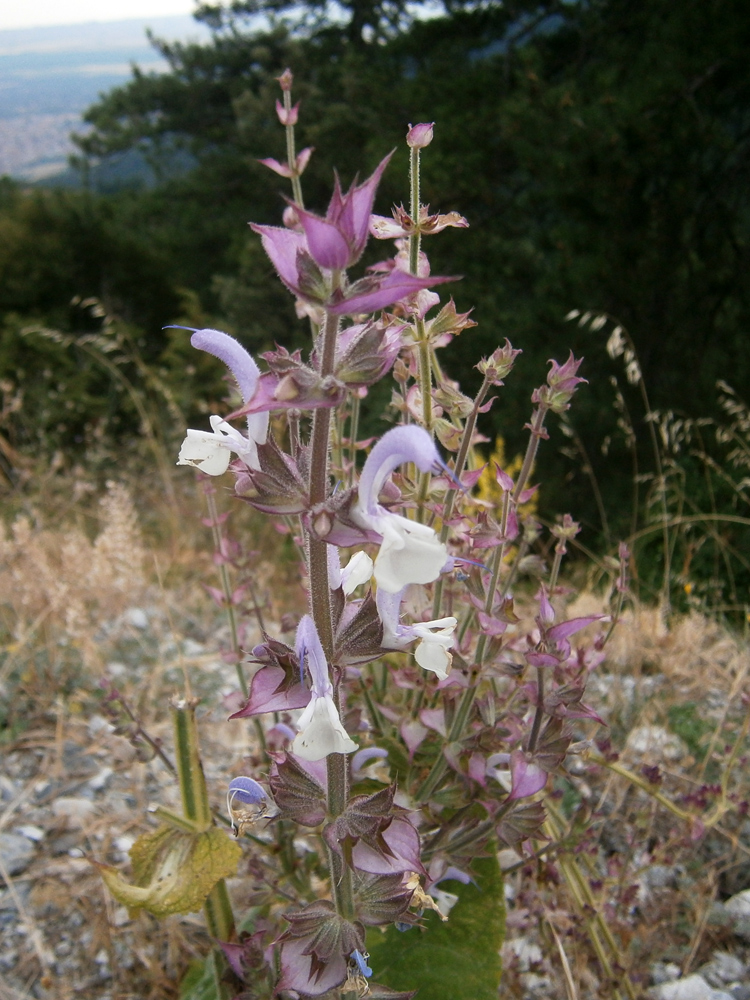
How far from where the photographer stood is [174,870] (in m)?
0.97

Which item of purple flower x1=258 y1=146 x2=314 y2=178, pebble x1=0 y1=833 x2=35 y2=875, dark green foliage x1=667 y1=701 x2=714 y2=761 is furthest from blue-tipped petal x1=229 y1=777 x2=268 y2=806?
dark green foliage x1=667 y1=701 x2=714 y2=761

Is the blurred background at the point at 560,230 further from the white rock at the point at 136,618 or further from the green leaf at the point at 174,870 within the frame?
the green leaf at the point at 174,870

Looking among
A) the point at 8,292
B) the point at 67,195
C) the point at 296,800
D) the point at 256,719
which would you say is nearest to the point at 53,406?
the point at 8,292

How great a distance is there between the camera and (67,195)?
8938mm

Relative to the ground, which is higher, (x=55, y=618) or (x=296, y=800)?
(x=296, y=800)

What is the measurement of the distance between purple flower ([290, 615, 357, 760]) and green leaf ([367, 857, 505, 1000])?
0.49 meters

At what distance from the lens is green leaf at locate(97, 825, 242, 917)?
3.07 ft

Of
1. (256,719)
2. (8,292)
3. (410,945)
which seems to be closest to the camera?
(410,945)

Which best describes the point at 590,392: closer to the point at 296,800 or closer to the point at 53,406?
the point at 296,800

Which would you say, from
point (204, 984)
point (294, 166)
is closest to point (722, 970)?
point (204, 984)

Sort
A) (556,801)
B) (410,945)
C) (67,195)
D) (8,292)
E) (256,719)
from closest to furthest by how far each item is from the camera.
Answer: (410,945) < (256,719) < (556,801) < (8,292) < (67,195)

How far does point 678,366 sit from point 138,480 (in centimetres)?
348

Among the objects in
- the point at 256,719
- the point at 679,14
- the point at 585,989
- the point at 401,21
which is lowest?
the point at 585,989

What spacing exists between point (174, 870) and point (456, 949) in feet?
1.28
